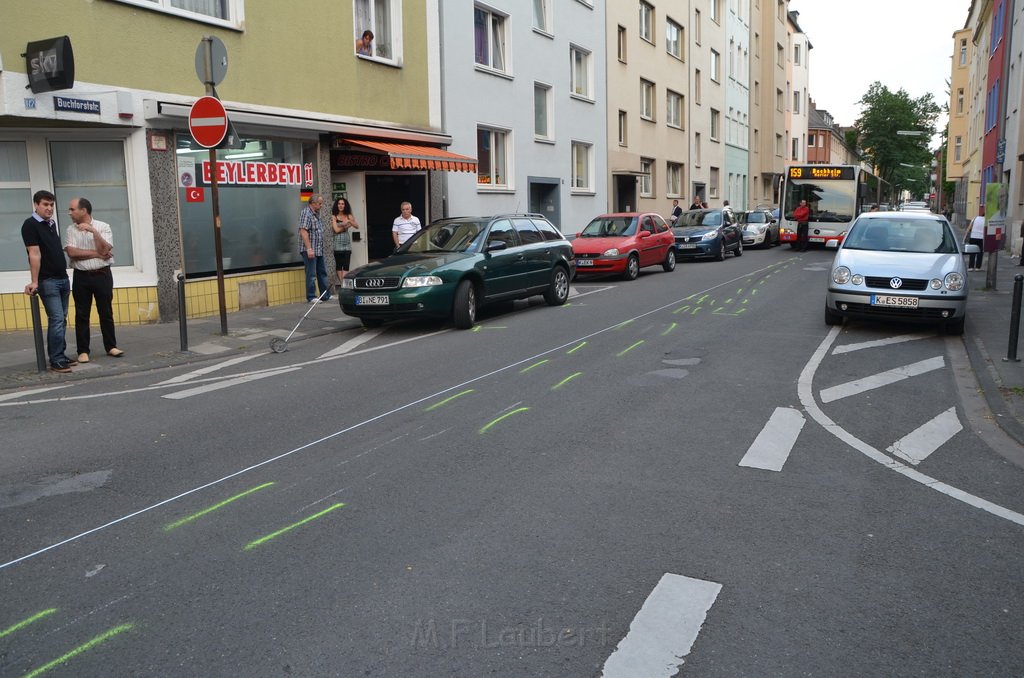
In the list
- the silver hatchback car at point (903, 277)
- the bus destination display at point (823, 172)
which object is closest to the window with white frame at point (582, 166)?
the bus destination display at point (823, 172)

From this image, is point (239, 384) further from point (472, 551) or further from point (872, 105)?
point (872, 105)

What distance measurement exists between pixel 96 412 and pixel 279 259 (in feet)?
28.4

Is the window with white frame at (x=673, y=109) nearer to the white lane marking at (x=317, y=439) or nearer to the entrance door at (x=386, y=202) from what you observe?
the entrance door at (x=386, y=202)

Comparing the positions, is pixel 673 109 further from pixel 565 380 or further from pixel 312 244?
pixel 565 380

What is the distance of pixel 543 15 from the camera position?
84.7 ft

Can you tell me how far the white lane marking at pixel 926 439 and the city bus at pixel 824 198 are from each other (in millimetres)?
24914

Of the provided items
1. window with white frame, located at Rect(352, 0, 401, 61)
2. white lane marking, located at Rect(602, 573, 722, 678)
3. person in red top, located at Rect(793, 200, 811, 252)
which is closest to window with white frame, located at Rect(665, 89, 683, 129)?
person in red top, located at Rect(793, 200, 811, 252)

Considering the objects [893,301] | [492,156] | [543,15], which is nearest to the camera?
[893,301]

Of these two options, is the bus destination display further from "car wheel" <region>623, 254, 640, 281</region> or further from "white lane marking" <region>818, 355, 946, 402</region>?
"white lane marking" <region>818, 355, 946, 402</region>

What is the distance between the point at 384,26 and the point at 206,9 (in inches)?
204

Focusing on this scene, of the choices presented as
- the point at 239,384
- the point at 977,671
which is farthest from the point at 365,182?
the point at 977,671

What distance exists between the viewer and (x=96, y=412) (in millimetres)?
7566

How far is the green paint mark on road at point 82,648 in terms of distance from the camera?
10.4 ft

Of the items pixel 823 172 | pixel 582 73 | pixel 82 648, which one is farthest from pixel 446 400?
pixel 823 172
